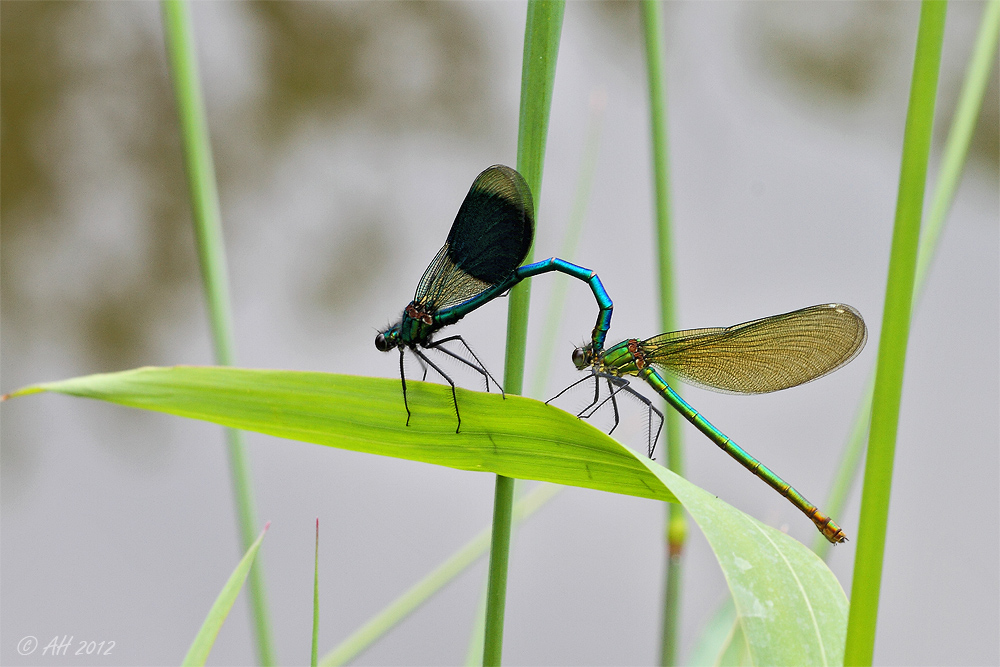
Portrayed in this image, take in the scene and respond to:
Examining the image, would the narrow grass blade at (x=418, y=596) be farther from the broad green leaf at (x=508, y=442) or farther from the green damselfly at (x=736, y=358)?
the broad green leaf at (x=508, y=442)

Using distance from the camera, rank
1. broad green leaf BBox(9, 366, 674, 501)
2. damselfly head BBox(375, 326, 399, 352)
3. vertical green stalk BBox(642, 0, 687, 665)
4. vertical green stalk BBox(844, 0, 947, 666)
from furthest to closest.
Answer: damselfly head BBox(375, 326, 399, 352) → vertical green stalk BBox(642, 0, 687, 665) → broad green leaf BBox(9, 366, 674, 501) → vertical green stalk BBox(844, 0, 947, 666)

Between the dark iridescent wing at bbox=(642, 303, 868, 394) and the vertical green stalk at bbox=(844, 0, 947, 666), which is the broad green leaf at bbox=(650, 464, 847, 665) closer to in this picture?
the vertical green stalk at bbox=(844, 0, 947, 666)

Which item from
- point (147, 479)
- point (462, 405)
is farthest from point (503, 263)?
point (147, 479)

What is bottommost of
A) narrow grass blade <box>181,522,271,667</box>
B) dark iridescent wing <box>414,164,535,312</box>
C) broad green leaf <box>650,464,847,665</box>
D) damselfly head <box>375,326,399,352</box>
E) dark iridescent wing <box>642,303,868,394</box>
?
narrow grass blade <box>181,522,271,667</box>

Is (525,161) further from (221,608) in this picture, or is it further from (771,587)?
(221,608)

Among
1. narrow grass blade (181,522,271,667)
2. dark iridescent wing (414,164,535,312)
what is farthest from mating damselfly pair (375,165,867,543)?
narrow grass blade (181,522,271,667)

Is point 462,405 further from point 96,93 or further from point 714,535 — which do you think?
point 96,93
